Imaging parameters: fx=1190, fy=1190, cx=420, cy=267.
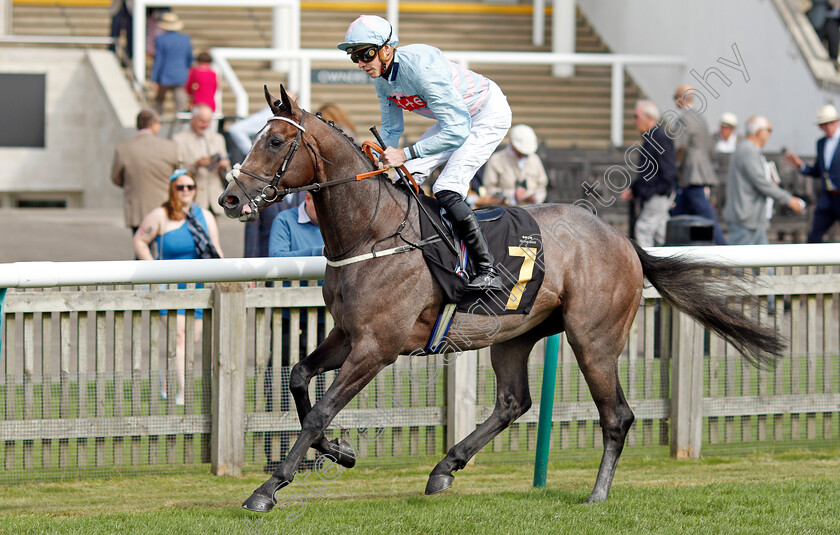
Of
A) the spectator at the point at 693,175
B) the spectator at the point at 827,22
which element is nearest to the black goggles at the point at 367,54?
the spectator at the point at 693,175

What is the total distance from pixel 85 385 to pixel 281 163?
5.92 ft

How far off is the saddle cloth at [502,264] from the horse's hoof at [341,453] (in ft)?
2.67

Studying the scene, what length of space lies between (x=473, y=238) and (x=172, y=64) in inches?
479

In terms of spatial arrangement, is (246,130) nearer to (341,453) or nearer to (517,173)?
(517,173)

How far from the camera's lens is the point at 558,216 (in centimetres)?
568

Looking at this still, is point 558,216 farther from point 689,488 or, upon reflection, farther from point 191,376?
point 191,376

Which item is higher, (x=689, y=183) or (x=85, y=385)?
(x=689, y=183)

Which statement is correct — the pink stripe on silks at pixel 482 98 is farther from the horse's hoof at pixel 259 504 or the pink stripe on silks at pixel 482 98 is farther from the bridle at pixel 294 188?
the horse's hoof at pixel 259 504

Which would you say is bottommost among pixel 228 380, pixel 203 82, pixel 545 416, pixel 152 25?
pixel 545 416

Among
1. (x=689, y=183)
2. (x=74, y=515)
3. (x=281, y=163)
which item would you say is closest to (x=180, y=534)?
(x=74, y=515)

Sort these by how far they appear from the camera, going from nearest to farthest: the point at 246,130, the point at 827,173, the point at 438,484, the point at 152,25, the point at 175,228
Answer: the point at 438,484 < the point at 175,228 < the point at 246,130 < the point at 827,173 < the point at 152,25

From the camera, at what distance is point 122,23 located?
1883cm

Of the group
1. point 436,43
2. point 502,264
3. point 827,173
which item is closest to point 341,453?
point 502,264

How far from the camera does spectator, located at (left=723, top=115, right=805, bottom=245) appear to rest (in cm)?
1147
